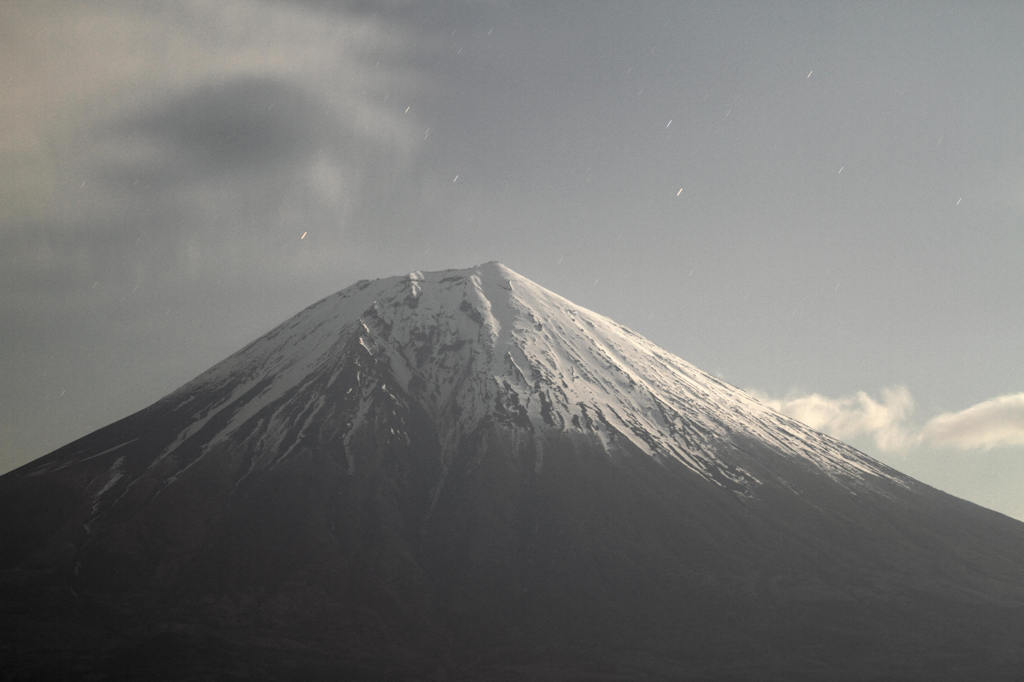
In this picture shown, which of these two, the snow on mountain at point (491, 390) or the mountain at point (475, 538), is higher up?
the snow on mountain at point (491, 390)

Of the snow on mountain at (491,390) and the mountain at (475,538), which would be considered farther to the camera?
the snow on mountain at (491,390)

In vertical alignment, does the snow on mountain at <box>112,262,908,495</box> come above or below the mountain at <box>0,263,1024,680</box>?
above

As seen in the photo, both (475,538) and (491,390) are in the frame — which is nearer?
(475,538)

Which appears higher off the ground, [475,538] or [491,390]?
[491,390]

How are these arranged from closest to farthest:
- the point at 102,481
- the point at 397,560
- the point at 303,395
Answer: the point at 397,560
the point at 102,481
the point at 303,395

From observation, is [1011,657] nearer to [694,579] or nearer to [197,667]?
[694,579]

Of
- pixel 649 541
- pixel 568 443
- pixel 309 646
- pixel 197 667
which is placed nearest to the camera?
pixel 197 667

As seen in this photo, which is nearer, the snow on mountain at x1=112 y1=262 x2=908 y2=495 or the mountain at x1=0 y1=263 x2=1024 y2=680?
the mountain at x1=0 y1=263 x2=1024 y2=680

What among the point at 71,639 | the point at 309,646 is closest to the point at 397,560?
the point at 309,646
